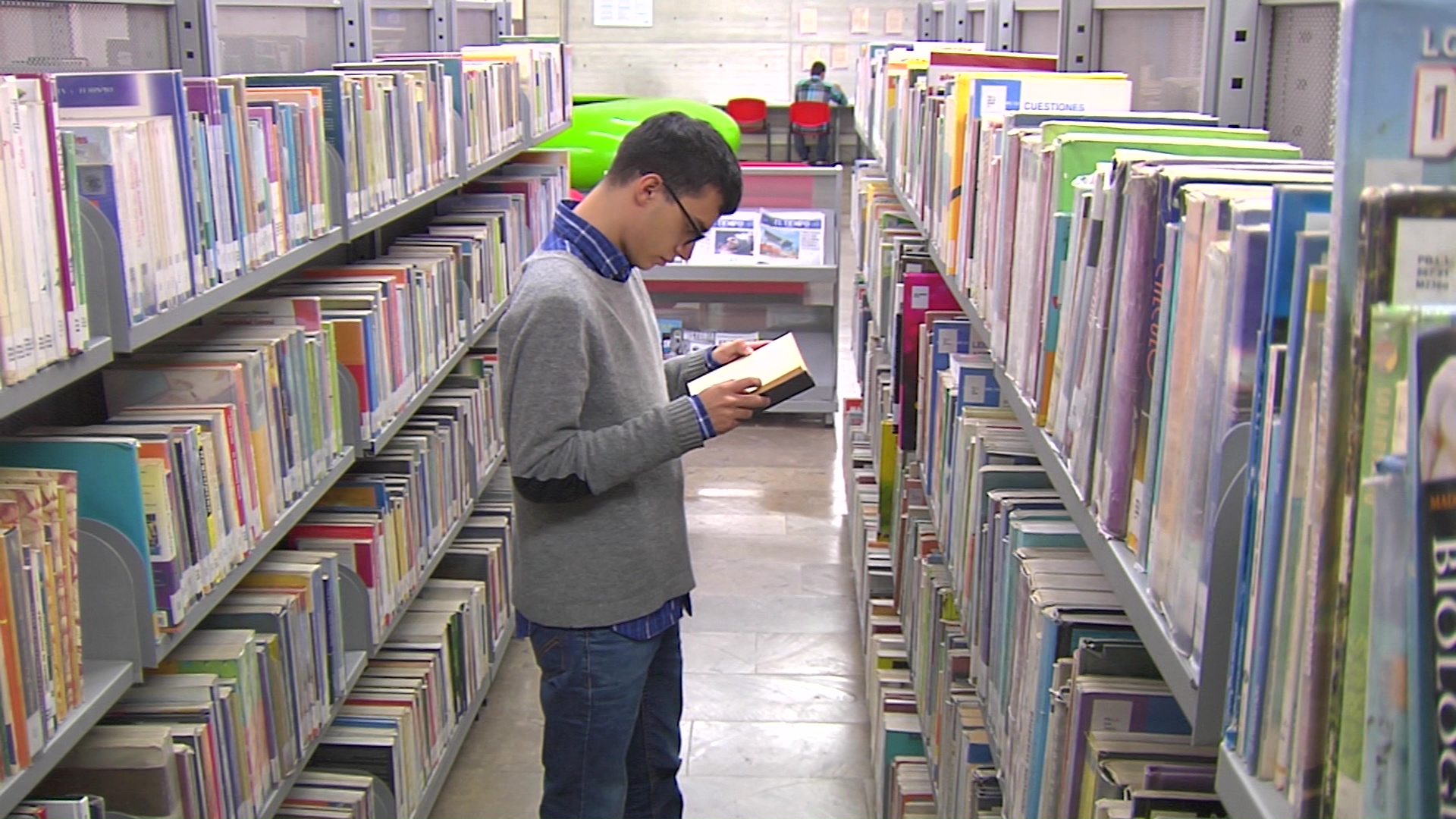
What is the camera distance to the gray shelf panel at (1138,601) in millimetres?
887

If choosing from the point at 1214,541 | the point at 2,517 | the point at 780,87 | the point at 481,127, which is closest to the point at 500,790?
the point at 481,127

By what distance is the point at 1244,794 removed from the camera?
784mm

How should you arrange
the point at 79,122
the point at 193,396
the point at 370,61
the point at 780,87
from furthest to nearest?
the point at 780,87 < the point at 370,61 < the point at 193,396 < the point at 79,122

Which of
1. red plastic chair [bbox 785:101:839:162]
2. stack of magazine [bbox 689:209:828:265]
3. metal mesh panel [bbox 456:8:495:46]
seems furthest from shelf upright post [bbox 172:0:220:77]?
red plastic chair [bbox 785:101:839:162]

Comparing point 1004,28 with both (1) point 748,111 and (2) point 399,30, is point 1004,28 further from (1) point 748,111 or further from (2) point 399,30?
(1) point 748,111

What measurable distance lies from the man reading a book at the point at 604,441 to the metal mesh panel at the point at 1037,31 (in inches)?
76.2

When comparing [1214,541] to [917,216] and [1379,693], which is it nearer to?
[1379,693]

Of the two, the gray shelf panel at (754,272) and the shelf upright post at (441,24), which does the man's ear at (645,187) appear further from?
the gray shelf panel at (754,272)

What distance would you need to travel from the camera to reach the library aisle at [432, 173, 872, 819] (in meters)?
3.23

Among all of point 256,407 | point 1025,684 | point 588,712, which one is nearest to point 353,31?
point 256,407

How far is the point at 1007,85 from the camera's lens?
223cm

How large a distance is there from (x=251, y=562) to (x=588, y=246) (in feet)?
2.38

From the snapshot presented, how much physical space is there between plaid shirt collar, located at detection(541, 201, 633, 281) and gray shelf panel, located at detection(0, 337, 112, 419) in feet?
2.49

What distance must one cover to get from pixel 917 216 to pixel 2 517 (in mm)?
1997
